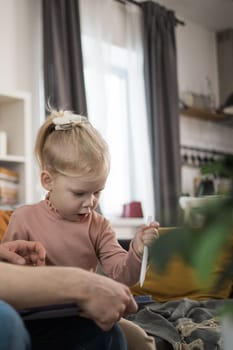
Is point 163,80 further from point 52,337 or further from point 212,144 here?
point 52,337

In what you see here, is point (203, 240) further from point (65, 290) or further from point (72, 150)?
point (72, 150)

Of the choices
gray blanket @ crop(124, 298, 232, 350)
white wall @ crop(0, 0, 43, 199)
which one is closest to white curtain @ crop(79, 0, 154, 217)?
white wall @ crop(0, 0, 43, 199)

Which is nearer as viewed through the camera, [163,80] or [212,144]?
[163,80]

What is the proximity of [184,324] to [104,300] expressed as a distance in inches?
31.7

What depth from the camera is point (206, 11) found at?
16.2ft

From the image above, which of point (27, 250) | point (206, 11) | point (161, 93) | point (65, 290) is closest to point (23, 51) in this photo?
point (161, 93)

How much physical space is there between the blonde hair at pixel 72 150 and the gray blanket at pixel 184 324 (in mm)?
510

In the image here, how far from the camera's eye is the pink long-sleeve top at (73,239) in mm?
1412

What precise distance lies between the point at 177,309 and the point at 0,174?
1.44 m

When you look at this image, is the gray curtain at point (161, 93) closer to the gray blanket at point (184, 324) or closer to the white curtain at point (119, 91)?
the white curtain at point (119, 91)

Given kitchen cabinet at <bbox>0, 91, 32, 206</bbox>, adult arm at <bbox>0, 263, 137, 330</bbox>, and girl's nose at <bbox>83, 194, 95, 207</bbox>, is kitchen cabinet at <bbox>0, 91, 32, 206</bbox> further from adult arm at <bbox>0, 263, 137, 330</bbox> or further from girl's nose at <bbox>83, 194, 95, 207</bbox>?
adult arm at <bbox>0, 263, 137, 330</bbox>

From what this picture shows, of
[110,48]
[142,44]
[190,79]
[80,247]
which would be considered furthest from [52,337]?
[190,79]

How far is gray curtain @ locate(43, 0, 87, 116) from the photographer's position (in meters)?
3.60

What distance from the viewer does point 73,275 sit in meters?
0.98
